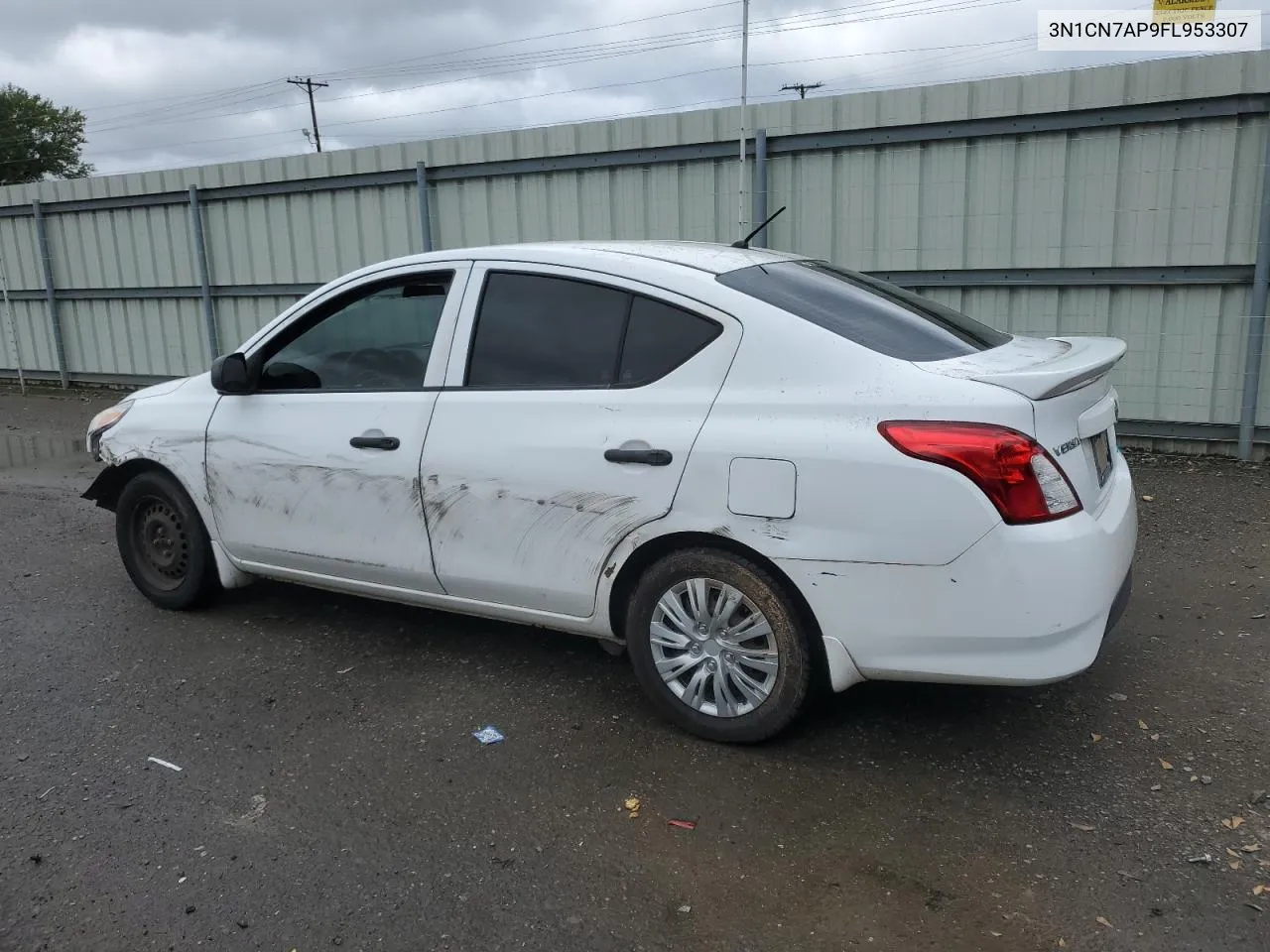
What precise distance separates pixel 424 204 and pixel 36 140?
6277 cm

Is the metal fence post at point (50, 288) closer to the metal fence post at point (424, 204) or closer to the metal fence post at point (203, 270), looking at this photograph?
the metal fence post at point (203, 270)

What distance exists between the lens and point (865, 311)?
364cm

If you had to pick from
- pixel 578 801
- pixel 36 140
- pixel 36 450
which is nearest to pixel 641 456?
pixel 578 801

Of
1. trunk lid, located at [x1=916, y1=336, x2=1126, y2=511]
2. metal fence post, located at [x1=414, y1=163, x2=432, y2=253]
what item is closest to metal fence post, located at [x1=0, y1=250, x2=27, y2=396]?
metal fence post, located at [x1=414, y1=163, x2=432, y2=253]

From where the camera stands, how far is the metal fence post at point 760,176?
27.5 feet

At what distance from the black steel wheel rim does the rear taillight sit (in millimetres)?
3520

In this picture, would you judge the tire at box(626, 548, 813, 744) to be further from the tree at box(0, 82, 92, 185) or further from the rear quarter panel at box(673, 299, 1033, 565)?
the tree at box(0, 82, 92, 185)

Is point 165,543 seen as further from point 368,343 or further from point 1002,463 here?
point 1002,463

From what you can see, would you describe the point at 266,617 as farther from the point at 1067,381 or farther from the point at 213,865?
the point at 1067,381

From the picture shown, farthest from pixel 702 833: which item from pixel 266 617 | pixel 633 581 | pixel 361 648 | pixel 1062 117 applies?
pixel 1062 117

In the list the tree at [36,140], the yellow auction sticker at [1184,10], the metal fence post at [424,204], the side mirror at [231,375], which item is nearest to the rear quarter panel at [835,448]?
the side mirror at [231,375]

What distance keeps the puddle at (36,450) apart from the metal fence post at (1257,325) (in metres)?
9.38

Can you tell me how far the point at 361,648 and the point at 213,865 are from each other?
5.33ft

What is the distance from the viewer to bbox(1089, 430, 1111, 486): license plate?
3.33 metres
